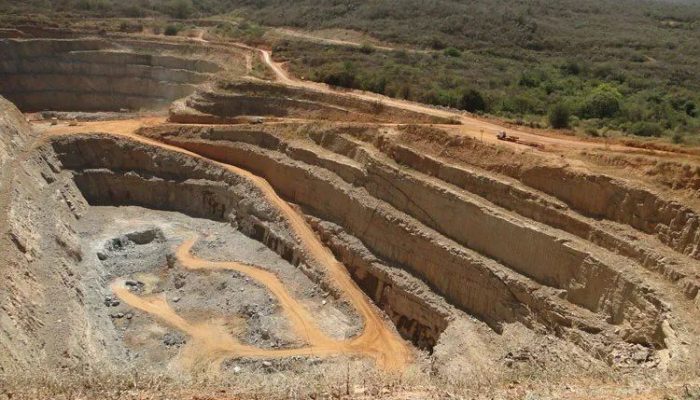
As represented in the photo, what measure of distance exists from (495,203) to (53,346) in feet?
57.9

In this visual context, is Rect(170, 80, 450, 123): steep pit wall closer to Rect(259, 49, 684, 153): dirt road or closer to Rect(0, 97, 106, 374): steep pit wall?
Rect(259, 49, 684, 153): dirt road

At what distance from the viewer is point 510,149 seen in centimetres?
2677

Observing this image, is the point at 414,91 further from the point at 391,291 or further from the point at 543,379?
the point at 543,379

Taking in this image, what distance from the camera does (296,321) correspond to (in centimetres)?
2739

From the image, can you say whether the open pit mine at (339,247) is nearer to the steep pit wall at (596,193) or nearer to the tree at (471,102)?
the steep pit wall at (596,193)

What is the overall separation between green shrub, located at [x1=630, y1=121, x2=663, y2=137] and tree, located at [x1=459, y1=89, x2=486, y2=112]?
31.3 ft

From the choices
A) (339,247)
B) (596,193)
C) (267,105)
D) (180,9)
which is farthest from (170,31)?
(596,193)

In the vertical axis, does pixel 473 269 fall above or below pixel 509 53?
below

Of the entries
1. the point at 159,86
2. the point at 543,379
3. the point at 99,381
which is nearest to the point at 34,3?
the point at 159,86

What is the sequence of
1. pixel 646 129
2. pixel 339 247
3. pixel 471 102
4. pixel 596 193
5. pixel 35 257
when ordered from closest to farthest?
pixel 596 193
pixel 35 257
pixel 339 247
pixel 646 129
pixel 471 102

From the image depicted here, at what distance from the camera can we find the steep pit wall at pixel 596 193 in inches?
818

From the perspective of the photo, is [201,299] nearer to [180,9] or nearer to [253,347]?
[253,347]

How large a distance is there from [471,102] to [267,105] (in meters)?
13.9

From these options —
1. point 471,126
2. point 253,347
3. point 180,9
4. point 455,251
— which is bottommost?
point 253,347
